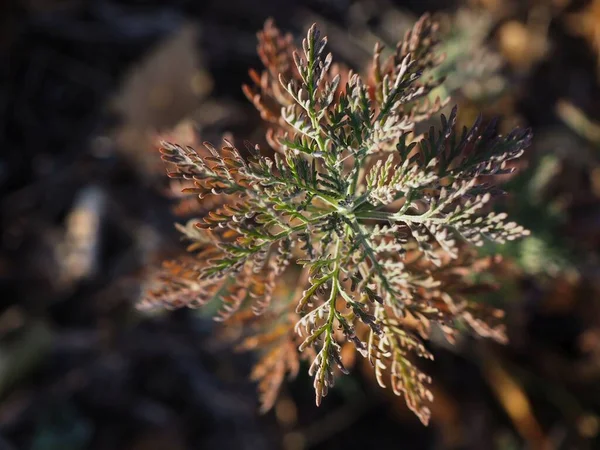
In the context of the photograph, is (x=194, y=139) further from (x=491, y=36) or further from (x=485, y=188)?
(x=491, y=36)

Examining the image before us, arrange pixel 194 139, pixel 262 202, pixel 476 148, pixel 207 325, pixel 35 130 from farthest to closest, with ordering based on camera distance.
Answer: pixel 35 130 → pixel 207 325 → pixel 194 139 → pixel 476 148 → pixel 262 202

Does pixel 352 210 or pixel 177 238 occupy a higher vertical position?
pixel 177 238

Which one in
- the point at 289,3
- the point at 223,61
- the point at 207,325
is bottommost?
the point at 207,325

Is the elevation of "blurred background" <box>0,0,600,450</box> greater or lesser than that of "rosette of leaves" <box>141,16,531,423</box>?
greater

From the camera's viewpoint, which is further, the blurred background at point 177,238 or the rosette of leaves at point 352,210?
the blurred background at point 177,238

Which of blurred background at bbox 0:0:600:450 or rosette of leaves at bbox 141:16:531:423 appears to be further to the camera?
blurred background at bbox 0:0:600:450

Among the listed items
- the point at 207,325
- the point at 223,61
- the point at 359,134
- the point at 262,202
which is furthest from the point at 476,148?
the point at 223,61

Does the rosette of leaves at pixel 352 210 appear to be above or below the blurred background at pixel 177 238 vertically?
below

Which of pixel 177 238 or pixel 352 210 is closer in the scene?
pixel 352 210
